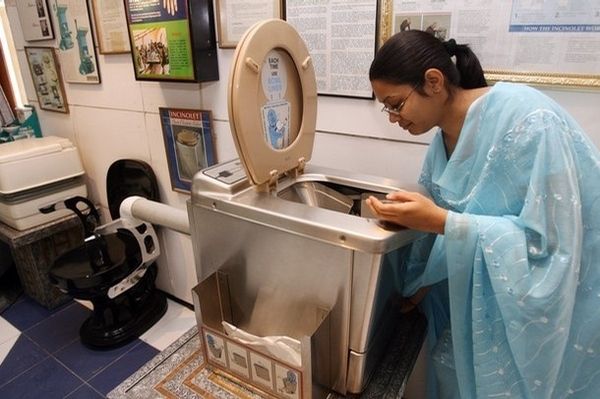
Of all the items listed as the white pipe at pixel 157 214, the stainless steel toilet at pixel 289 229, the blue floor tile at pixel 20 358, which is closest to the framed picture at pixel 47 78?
the white pipe at pixel 157 214

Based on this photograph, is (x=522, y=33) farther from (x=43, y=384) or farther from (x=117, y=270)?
(x=43, y=384)

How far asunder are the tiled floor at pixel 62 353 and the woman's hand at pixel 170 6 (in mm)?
1429

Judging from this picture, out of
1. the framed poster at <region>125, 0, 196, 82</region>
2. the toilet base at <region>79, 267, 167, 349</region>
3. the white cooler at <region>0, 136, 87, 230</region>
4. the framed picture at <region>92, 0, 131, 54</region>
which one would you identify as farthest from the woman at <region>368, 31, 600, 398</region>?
the white cooler at <region>0, 136, 87, 230</region>

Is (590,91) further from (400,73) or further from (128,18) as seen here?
(128,18)

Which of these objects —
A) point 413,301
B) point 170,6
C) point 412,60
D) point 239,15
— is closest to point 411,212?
point 412,60

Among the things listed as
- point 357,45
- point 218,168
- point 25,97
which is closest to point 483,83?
point 357,45

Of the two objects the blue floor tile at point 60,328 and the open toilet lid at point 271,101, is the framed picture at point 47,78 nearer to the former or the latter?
the blue floor tile at point 60,328

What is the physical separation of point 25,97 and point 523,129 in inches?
115

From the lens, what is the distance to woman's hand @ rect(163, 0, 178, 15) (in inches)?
49.9

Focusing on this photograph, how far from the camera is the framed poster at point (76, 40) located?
1712mm

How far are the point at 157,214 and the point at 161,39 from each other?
63 centimetres

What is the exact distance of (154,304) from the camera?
78.5 inches

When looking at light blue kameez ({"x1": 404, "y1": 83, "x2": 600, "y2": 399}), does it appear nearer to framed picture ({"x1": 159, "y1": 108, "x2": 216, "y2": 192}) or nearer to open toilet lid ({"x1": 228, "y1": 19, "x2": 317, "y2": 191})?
open toilet lid ({"x1": 228, "y1": 19, "x2": 317, "y2": 191})

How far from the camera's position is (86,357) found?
1775mm
